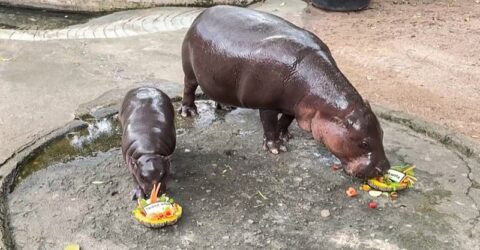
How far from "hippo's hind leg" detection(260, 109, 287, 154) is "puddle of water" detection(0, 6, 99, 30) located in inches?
189

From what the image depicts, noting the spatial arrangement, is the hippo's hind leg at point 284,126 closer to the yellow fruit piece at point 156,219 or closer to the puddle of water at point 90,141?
the puddle of water at point 90,141

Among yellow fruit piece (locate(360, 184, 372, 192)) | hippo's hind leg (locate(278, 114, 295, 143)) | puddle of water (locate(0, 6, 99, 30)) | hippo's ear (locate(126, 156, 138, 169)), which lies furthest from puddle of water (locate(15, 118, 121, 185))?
puddle of water (locate(0, 6, 99, 30))

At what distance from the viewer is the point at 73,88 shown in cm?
607

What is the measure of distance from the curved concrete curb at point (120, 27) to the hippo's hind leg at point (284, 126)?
3.49 metres

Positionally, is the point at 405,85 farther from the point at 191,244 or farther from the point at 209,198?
the point at 191,244

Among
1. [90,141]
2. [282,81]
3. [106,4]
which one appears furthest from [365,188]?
[106,4]

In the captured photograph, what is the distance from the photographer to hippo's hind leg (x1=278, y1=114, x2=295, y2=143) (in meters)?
4.94

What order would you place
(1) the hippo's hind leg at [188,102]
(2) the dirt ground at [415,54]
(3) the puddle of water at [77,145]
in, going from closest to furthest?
1. (3) the puddle of water at [77,145]
2. (1) the hippo's hind leg at [188,102]
3. (2) the dirt ground at [415,54]

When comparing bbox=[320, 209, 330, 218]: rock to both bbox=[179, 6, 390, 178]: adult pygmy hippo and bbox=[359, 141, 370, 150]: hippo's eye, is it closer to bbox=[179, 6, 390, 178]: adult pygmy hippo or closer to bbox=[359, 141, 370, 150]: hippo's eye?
bbox=[179, 6, 390, 178]: adult pygmy hippo

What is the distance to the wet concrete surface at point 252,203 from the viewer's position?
3.88 metres

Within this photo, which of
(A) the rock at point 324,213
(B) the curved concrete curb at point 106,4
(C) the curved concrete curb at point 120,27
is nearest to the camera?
(A) the rock at point 324,213

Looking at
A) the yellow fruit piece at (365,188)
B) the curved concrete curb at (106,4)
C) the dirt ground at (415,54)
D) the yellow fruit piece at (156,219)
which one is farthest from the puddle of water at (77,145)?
the curved concrete curb at (106,4)

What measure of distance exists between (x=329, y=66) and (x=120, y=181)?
5.88 ft

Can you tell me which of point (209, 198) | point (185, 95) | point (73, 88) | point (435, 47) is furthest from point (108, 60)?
point (435, 47)
